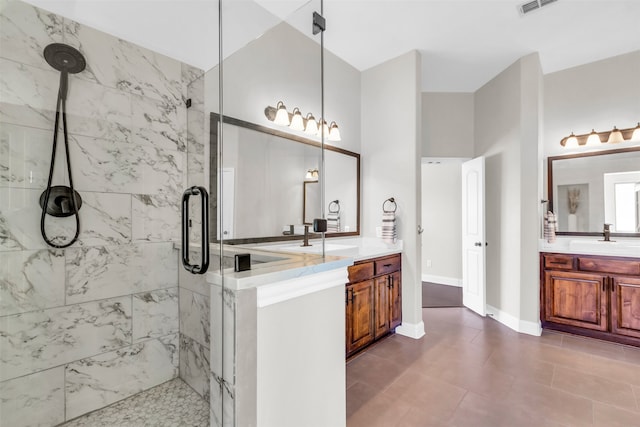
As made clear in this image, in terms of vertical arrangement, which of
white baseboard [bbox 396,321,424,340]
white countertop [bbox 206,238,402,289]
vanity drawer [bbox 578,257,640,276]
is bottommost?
white baseboard [bbox 396,321,424,340]

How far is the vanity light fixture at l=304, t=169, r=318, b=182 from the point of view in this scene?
6.74 feet

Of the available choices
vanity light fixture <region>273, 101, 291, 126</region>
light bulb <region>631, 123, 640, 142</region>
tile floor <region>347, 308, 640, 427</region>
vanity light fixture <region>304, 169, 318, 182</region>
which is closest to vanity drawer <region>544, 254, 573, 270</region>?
tile floor <region>347, 308, 640, 427</region>

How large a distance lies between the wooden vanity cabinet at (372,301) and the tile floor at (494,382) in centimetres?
17

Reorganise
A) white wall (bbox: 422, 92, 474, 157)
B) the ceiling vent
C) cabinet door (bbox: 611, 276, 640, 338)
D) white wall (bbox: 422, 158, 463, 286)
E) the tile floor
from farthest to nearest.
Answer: white wall (bbox: 422, 158, 463, 286) → white wall (bbox: 422, 92, 474, 157) → cabinet door (bbox: 611, 276, 640, 338) → the ceiling vent → the tile floor

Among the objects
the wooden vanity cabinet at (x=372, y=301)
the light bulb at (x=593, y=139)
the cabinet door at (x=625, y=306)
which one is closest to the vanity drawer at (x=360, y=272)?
the wooden vanity cabinet at (x=372, y=301)

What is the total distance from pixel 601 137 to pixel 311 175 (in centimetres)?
359

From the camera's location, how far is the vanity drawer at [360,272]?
2.50m

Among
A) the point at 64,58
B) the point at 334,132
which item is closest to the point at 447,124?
the point at 334,132

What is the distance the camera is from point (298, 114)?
A: 1955 millimetres

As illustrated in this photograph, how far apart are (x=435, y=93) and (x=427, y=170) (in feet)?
5.04

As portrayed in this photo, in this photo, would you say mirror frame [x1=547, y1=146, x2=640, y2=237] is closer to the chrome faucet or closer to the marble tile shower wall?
the chrome faucet

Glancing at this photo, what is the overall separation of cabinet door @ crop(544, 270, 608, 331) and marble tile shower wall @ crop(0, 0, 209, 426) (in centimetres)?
354

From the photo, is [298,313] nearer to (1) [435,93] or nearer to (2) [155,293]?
(2) [155,293]

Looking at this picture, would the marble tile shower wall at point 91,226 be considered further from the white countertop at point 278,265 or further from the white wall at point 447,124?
the white wall at point 447,124
